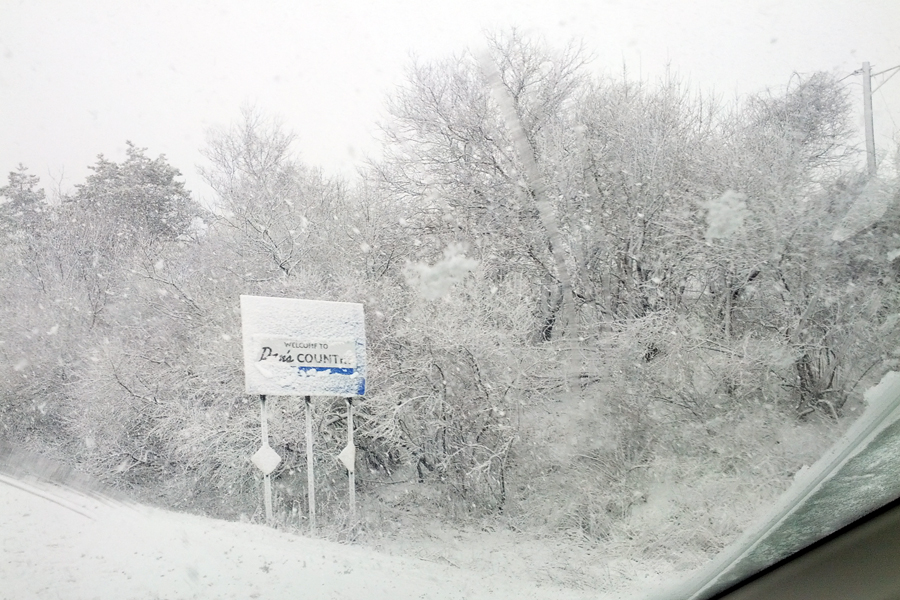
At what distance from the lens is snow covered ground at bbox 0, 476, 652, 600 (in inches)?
78.2

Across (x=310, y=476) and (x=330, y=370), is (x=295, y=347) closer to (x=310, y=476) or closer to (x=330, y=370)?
(x=330, y=370)

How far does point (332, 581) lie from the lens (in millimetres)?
2371

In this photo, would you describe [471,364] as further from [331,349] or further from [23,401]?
[23,401]

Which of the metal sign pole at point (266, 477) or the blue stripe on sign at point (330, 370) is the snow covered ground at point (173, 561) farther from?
the blue stripe on sign at point (330, 370)

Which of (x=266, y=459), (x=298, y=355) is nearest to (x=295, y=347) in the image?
(x=298, y=355)

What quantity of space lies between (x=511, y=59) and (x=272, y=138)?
1170 millimetres

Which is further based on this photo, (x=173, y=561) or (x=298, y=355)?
(x=298, y=355)

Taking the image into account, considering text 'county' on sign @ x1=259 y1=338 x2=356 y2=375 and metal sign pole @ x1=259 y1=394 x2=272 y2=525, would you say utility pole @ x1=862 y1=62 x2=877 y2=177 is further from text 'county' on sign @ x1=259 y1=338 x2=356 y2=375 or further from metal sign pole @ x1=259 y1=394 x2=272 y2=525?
metal sign pole @ x1=259 y1=394 x2=272 y2=525

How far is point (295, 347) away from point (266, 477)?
502mm

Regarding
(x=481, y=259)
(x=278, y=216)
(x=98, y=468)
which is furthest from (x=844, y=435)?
(x=98, y=468)

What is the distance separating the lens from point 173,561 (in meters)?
2.16

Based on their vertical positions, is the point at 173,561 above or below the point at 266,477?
below

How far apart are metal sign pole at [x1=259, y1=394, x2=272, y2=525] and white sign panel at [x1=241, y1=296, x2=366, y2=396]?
48 millimetres

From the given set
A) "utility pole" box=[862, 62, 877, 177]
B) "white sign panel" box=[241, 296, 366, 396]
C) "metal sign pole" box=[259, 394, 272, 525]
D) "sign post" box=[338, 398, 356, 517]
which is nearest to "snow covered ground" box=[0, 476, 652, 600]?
"metal sign pole" box=[259, 394, 272, 525]
